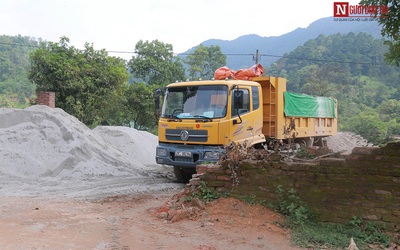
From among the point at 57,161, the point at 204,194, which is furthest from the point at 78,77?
the point at 204,194

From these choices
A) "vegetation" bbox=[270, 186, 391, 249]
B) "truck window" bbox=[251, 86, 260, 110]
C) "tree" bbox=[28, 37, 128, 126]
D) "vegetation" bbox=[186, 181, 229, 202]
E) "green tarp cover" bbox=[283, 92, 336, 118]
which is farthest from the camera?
"tree" bbox=[28, 37, 128, 126]

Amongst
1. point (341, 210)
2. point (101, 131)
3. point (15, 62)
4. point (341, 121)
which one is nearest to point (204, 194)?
point (341, 210)

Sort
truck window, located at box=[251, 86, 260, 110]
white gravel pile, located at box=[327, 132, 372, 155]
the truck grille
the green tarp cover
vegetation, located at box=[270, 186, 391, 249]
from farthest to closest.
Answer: white gravel pile, located at box=[327, 132, 372, 155] < the green tarp cover < truck window, located at box=[251, 86, 260, 110] < the truck grille < vegetation, located at box=[270, 186, 391, 249]

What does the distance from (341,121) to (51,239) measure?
2609 cm

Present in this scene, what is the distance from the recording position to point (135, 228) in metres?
5.71

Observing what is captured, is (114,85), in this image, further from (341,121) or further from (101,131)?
(341,121)

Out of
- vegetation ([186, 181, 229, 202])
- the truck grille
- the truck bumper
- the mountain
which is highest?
the mountain

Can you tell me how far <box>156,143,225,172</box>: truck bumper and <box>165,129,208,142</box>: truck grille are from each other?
6.9 inches

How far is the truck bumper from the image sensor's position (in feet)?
27.5

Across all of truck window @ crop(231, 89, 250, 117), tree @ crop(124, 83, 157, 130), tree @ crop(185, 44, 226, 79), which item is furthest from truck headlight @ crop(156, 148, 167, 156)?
tree @ crop(185, 44, 226, 79)

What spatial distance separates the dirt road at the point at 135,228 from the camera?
4.91 m

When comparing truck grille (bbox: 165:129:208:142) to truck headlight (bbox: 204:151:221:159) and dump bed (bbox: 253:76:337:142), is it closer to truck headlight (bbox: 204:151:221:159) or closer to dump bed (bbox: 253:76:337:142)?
truck headlight (bbox: 204:151:221:159)

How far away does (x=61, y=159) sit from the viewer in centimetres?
1100

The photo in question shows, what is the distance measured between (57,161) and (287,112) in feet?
22.7
